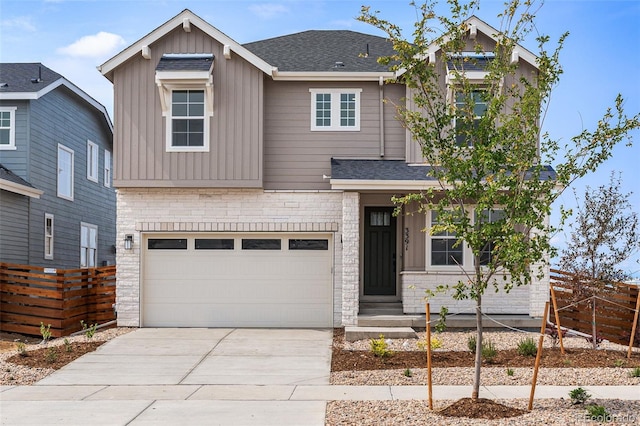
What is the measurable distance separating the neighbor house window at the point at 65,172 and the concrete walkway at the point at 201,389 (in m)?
9.45

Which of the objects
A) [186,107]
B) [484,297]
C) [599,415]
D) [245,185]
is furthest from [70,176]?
[599,415]

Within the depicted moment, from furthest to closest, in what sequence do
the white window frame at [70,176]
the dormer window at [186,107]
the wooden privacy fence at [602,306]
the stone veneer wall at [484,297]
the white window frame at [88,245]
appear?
the white window frame at [88,245]
the white window frame at [70,176]
the dormer window at [186,107]
the stone veneer wall at [484,297]
the wooden privacy fence at [602,306]

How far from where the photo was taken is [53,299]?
1648 cm

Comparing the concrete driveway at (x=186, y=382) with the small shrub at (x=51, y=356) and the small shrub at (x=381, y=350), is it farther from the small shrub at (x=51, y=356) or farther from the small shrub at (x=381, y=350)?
the small shrub at (x=381, y=350)

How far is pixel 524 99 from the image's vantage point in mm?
8562

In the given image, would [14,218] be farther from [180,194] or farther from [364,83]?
[364,83]

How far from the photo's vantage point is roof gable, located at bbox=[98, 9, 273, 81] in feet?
54.6

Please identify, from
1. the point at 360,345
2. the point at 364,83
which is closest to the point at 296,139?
the point at 364,83

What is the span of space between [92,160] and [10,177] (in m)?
6.06

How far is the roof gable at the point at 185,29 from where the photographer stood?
16.7m

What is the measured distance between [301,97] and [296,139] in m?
1.02

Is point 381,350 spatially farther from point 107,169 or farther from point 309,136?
point 107,169

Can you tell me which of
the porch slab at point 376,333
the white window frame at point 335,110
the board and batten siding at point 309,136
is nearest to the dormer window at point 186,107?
the board and batten siding at point 309,136

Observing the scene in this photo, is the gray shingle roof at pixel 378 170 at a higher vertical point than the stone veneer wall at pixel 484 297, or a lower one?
higher
